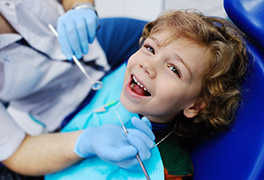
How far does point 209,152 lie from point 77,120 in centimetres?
56

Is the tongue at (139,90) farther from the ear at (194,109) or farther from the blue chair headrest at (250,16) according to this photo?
the blue chair headrest at (250,16)

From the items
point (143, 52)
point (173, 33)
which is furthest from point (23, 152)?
point (173, 33)

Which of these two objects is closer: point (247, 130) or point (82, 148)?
point (247, 130)

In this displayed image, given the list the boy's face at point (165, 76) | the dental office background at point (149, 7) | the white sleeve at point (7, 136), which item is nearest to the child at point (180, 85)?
the boy's face at point (165, 76)

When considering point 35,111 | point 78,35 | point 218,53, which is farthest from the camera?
point 35,111

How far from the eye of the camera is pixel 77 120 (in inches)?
40.0

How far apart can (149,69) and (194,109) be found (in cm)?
23

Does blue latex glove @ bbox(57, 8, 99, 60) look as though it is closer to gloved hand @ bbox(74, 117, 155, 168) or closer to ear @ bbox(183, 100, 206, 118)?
gloved hand @ bbox(74, 117, 155, 168)

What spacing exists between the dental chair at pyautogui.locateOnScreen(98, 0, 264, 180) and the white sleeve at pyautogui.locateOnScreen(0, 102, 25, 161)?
0.66 m

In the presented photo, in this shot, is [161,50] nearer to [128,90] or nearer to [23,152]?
[128,90]

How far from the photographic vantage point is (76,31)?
948mm

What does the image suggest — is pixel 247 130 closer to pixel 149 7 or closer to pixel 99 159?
pixel 99 159

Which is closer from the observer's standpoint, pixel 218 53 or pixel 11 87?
pixel 218 53

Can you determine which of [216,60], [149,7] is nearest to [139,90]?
[216,60]
